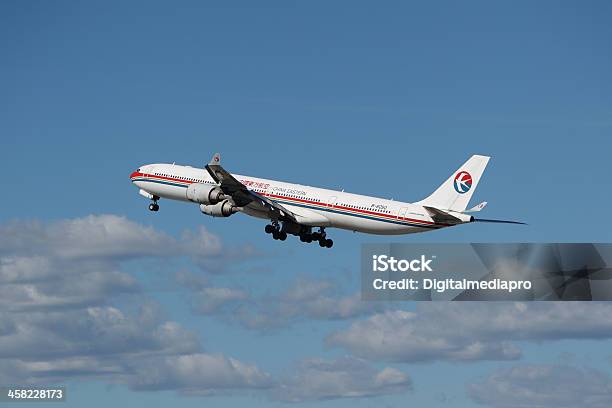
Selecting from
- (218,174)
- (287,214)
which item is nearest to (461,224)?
(287,214)

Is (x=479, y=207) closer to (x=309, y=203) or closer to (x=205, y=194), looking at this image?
(x=309, y=203)

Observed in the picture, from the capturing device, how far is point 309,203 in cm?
8225

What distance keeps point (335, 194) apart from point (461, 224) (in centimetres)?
1217

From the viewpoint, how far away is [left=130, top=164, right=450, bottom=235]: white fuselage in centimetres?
7712

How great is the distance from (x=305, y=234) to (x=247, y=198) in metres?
7.05

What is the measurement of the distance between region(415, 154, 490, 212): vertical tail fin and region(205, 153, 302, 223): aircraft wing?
13086 mm

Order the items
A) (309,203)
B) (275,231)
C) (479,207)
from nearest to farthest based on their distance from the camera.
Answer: (479,207)
(309,203)
(275,231)

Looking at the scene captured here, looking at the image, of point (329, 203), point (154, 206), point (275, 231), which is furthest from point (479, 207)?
point (154, 206)

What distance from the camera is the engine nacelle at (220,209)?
8369 cm

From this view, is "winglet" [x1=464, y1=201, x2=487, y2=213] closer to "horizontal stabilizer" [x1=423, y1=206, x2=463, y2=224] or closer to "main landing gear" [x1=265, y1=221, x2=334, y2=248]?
"horizontal stabilizer" [x1=423, y1=206, x2=463, y2=224]

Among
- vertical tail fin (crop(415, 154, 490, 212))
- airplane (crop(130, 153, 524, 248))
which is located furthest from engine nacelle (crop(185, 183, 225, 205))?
vertical tail fin (crop(415, 154, 490, 212))

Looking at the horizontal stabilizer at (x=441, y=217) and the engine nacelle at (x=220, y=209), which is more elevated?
the engine nacelle at (x=220, y=209)

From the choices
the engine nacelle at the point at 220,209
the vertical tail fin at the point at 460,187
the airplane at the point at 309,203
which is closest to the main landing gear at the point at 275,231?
the airplane at the point at 309,203

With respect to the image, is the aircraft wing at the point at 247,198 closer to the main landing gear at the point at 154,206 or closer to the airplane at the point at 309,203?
the airplane at the point at 309,203
